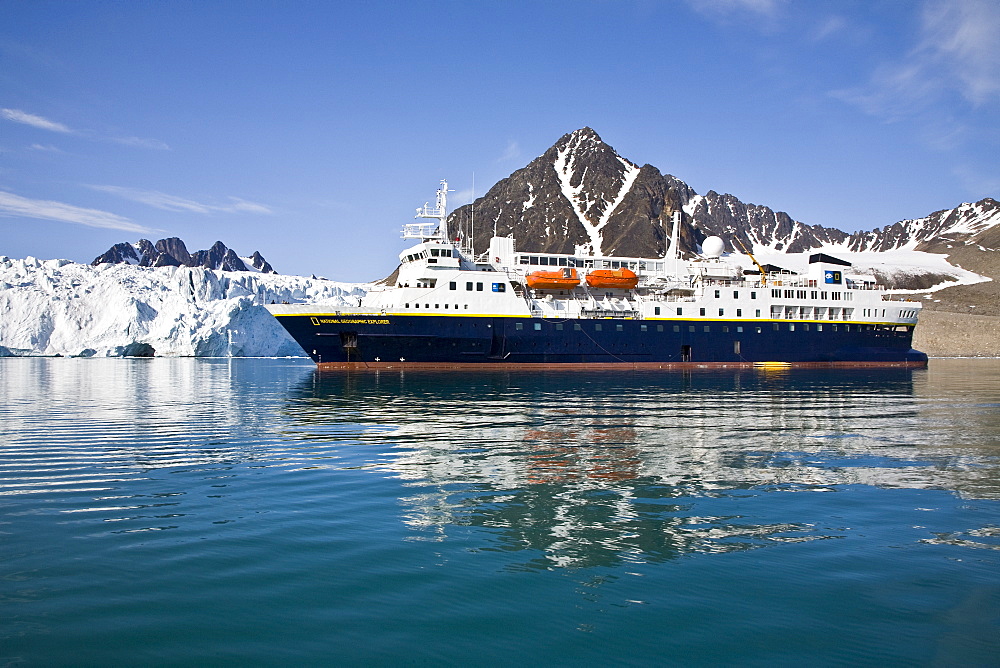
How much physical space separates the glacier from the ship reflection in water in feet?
174

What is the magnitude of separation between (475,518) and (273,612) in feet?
9.34

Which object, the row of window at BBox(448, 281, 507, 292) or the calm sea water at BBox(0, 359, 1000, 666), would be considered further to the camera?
the row of window at BBox(448, 281, 507, 292)

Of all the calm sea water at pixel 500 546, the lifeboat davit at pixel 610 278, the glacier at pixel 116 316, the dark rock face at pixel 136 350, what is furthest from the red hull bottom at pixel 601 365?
the dark rock face at pixel 136 350

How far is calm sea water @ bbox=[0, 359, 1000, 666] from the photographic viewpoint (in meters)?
4.40

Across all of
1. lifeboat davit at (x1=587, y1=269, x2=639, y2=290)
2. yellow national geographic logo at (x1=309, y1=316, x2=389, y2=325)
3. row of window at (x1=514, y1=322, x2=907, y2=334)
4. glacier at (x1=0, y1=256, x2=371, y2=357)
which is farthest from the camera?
glacier at (x1=0, y1=256, x2=371, y2=357)

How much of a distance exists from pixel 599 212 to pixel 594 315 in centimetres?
12549

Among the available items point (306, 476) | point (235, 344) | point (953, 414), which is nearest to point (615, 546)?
point (306, 476)

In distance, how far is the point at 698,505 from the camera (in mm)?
7906

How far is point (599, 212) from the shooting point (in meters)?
162

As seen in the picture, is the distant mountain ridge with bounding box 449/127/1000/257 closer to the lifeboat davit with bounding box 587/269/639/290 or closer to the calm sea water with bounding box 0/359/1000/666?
the lifeboat davit with bounding box 587/269/639/290

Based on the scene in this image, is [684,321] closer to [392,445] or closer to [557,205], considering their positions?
[392,445]

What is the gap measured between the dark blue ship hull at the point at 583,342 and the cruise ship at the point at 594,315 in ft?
0.23

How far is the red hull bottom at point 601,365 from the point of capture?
3793cm

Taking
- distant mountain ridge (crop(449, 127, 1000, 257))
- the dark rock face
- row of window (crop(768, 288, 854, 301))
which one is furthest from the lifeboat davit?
distant mountain ridge (crop(449, 127, 1000, 257))
